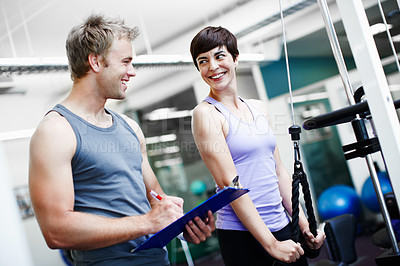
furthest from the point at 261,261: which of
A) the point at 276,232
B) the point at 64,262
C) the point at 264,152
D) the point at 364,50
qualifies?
the point at 64,262

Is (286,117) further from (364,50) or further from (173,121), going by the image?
(364,50)

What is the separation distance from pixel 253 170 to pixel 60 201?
0.69m

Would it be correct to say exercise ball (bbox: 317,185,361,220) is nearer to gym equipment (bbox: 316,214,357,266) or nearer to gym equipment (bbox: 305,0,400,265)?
gym equipment (bbox: 316,214,357,266)

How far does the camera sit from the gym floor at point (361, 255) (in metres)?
4.12

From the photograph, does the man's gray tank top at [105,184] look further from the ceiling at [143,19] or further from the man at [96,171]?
the ceiling at [143,19]

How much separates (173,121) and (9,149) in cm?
272

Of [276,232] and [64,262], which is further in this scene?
[64,262]

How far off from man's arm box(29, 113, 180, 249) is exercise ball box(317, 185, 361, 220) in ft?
14.4

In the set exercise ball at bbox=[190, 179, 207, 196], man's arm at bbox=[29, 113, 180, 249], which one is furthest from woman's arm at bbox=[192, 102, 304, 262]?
exercise ball at bbox=[190, 179, 207, 196]

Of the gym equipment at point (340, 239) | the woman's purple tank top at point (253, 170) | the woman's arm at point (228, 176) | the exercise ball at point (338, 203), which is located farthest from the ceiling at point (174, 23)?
the woman's arm at point (228, 176)

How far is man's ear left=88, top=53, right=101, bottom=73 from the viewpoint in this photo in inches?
49.9

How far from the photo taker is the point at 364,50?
3.14 feet

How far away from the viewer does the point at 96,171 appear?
3.78 ft

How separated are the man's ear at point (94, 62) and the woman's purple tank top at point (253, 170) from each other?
447 mm
